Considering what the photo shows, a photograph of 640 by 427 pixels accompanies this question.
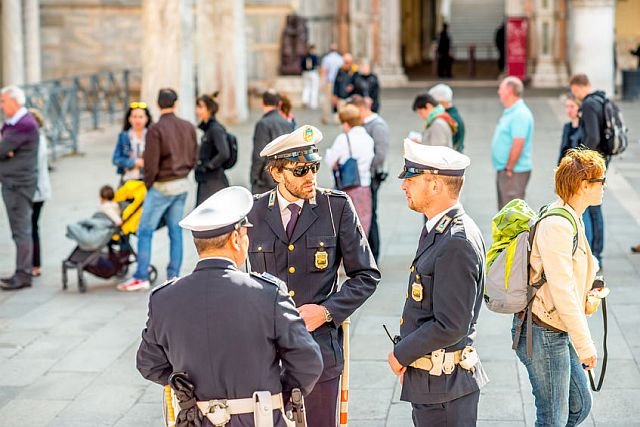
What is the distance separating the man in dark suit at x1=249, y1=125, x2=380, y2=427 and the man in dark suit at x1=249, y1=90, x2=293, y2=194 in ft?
16.5

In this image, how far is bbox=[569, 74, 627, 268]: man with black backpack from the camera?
10594 millimetres

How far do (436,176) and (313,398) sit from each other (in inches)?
45.0

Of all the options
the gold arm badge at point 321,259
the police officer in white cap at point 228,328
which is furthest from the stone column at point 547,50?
the police officer in white cap at point 228,328

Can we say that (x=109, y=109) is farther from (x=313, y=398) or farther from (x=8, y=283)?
(x=313, y=398)

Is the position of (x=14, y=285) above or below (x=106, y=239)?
below

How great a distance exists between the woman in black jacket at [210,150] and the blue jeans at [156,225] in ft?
1.27

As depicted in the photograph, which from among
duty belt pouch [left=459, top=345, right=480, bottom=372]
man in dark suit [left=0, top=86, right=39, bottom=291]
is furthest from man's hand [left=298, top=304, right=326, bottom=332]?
man in dark suit [left=0, top=86, right=39, bottom=291]

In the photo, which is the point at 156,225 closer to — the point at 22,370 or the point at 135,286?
the point at 135,286

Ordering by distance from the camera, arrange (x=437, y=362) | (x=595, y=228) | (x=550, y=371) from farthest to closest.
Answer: (x=595, y=228), (x=550, y=371), (x=437, y=362)

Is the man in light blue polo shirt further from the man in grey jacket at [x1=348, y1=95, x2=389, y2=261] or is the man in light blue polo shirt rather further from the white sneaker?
the white sneaker

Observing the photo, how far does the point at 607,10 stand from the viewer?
2670 cm

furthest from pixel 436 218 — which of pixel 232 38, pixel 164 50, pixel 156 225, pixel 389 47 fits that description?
pixel 389 47

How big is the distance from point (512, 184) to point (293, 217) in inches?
223

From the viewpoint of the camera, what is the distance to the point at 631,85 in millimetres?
28156
